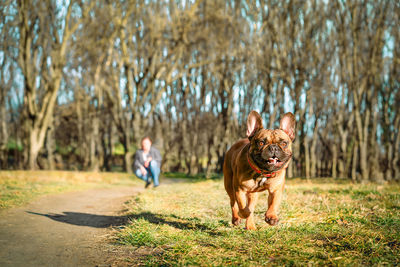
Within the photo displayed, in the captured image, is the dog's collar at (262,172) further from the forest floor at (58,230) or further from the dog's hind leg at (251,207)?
the forest floor at (58,230)

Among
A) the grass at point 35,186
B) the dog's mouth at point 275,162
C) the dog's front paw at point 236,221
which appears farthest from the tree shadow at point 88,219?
the dog's mouth at point 275,162

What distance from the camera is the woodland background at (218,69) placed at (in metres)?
17.0

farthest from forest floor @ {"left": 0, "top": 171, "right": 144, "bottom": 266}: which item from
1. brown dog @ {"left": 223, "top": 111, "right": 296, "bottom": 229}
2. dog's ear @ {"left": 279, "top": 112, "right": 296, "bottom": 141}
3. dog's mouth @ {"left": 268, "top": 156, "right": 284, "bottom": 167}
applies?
dog's ear @ {"left": 279, "top": 112, "right": 296, "bottom": 141}

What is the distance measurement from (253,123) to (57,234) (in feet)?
10.6

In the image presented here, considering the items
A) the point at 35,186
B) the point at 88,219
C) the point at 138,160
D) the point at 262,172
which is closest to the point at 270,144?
the point at 262,172

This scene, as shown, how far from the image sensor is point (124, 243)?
4305mm

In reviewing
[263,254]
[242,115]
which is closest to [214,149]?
[242,115]

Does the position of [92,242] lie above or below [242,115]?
below

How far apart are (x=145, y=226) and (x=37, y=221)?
2115 mm

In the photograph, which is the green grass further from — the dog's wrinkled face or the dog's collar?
the dog's wrinkled face

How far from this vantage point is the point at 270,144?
410cm

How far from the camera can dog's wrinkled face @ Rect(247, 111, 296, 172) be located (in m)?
4.06

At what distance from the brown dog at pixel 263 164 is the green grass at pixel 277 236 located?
0.35m

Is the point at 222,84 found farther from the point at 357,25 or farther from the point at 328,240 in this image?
the point at 328,240
